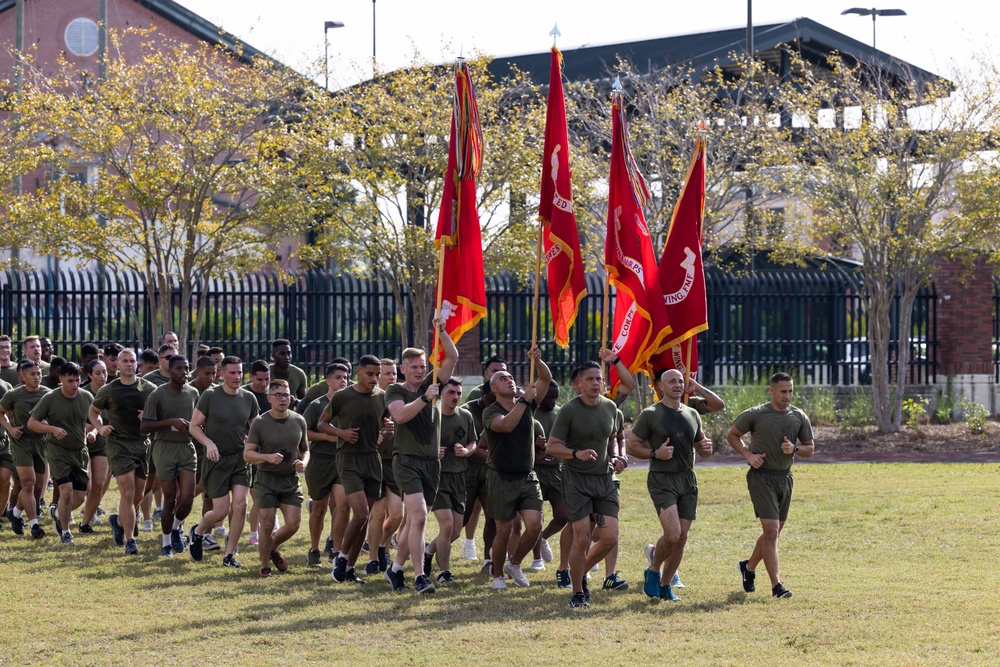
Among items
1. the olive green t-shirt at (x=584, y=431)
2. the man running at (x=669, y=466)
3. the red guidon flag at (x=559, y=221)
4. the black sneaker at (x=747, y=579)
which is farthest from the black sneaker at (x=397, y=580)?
the black sneaker at (x=747, y=579)

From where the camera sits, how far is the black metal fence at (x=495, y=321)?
24.4 meters

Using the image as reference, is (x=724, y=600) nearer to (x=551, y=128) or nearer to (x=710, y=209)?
(x=551, y=128)

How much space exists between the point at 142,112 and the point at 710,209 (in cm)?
1019

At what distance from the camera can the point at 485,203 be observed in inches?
963

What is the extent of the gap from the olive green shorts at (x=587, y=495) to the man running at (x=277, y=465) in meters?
2.53

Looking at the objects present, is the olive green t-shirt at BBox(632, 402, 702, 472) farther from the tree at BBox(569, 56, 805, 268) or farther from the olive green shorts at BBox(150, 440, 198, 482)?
the tree at BBox(569, 56, 805, 268)

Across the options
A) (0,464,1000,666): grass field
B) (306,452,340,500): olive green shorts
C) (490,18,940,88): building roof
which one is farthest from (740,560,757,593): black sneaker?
(490,18,940,88): building roof

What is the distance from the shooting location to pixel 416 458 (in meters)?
11.8

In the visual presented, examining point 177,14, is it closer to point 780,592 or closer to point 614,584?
point 614,584

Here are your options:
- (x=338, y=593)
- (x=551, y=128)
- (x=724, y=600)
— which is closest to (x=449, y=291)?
(x=551, y=128)

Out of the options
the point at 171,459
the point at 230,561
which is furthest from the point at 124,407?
the point at 230,561

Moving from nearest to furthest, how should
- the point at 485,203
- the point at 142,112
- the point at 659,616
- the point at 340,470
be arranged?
the point at 659,616 → the point at 340,470 → the point at 142,112 → the point at 485,203

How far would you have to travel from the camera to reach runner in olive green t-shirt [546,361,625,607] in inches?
439

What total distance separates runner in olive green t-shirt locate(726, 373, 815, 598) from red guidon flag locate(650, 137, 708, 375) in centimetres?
135
